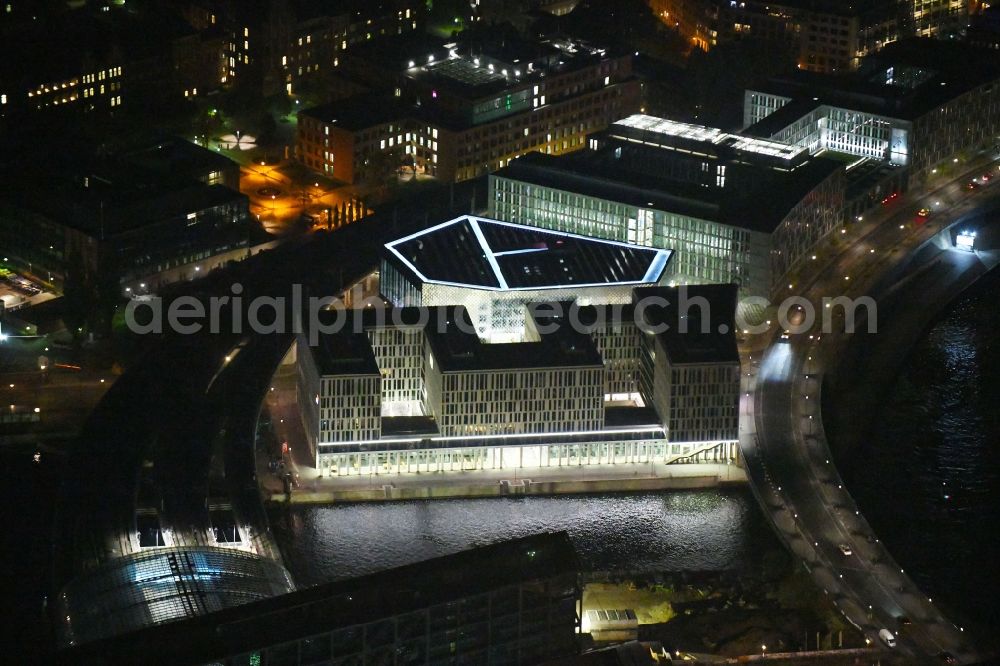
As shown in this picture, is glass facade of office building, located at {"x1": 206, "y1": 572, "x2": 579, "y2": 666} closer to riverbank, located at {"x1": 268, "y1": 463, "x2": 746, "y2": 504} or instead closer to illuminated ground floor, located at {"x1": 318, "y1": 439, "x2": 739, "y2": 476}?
riverbank, located at {"x1": 268, "y1": 463, "x2": 746, "y2": 504}

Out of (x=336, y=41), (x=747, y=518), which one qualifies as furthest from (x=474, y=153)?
(x=747, y=518)

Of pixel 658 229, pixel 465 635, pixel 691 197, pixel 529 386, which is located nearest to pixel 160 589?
pixel 465 635

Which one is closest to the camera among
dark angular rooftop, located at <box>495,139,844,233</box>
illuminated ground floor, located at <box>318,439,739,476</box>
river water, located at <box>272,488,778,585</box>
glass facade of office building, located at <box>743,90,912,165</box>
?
river water, located at <box>272,488,778,585</box>

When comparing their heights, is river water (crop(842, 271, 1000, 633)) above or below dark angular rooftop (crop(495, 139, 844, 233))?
below

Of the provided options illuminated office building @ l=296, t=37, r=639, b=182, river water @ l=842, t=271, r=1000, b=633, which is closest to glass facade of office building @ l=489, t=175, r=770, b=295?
illuminated office building @ l=296, t=37, r=639, b=182

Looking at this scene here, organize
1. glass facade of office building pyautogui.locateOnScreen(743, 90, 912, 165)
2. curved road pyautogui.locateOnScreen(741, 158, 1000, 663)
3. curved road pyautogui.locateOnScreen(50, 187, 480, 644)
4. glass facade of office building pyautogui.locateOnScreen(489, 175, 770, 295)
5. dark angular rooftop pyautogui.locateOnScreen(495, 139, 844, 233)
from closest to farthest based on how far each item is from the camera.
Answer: curved road pyautogui.locateOnScreen(741, 158, 1000, 663) < curved road pyautogui.locateOnScreen(50, 187, 480, 644) < glass facade of office building pyautogui.locateOnScreen(489, 175, 770, 295) < dark angular rooftop pyautogui.locateOnScreen(495, 139, 844, 233) < glass facade of office building pyautogui.locateOnScreen(743, 90, 912, 165)

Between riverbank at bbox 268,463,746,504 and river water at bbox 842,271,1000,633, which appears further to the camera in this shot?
riverbank at bbox 268,463,746,504

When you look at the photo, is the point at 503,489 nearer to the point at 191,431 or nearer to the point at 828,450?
the point at 191,431
